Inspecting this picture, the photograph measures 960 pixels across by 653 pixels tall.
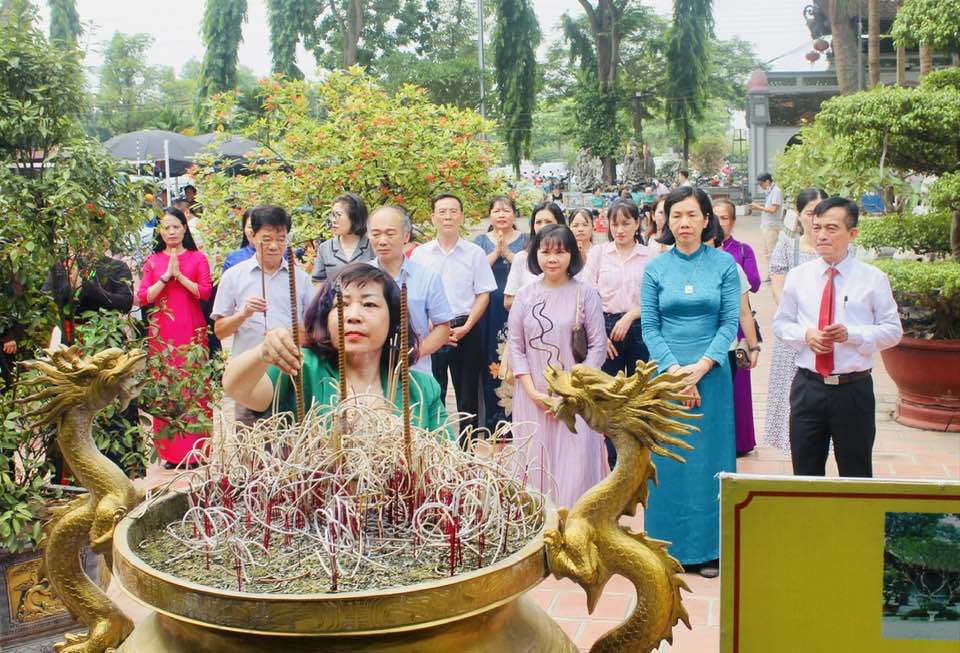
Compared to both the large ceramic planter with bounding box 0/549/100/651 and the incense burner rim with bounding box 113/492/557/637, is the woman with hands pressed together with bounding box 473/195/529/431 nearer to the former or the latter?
the large ceramic planter with bounding box 0/549/100/651

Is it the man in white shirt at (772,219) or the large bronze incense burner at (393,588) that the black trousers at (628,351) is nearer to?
the large bronze incense burner at (393,588)

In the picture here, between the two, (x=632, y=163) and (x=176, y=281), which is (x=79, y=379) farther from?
(x=632, y=163)

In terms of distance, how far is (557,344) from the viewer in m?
5.11

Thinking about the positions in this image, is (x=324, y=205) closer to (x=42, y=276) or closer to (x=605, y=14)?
(x=42, y=276)

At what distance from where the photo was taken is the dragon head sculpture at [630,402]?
1.80 metres

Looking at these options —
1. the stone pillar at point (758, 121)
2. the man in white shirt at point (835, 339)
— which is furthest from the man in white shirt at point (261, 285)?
the stone pillar at point (758, 121)

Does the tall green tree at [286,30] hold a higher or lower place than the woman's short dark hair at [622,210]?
higher

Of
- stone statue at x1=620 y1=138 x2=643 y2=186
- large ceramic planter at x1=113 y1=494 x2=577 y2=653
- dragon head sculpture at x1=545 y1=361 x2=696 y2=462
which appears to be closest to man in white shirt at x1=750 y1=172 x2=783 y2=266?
dragon head sculpture at x1=545 y1=361 x2=696 y2=462

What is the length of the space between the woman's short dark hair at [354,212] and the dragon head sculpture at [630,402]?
14.1 feet

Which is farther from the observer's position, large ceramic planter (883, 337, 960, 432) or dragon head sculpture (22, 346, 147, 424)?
large ceramic planter (883, 337, 960, 432)

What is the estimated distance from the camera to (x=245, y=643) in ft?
5.03

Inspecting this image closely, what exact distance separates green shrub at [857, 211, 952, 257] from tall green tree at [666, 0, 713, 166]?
1013 inches

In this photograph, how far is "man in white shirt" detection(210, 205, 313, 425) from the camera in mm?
5125

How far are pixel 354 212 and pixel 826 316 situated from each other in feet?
9.05
